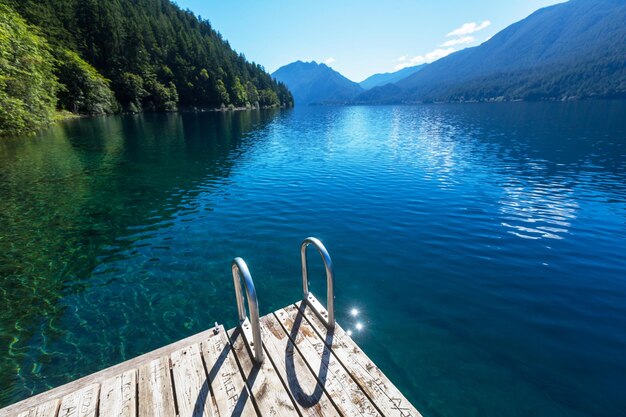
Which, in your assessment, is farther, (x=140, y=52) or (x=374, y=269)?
(x=140, y=52)

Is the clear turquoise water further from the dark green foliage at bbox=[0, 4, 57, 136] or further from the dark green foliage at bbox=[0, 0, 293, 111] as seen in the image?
the dark green foliage at bbox=[0, 0, 293, 111]

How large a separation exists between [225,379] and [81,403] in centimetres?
194

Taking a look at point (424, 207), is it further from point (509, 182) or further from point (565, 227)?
point (509, 182)

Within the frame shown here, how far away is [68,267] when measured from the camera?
9852 mm

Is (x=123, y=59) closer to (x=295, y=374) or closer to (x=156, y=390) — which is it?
(x=156, y=390)

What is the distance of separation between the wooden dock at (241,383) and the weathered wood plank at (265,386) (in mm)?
14

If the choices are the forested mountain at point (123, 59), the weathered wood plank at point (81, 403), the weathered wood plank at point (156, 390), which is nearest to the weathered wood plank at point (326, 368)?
the weathered wood plank at point (156, 390)

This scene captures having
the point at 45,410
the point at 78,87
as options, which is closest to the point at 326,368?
the point at 45,410

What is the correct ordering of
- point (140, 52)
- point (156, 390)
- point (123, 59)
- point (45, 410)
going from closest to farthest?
point (45, 410) < point (156, 390) < point (123, 59) < point (140, 52)

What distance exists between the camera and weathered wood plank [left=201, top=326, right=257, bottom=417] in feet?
12.2

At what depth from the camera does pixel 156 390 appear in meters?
3.99

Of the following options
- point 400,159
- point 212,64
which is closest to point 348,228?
point 400,159

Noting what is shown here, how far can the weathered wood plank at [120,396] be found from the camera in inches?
146

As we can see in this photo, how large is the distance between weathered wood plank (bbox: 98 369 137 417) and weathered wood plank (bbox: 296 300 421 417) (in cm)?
294
